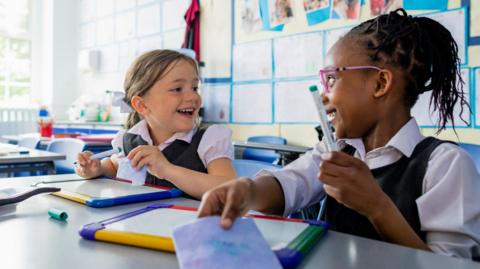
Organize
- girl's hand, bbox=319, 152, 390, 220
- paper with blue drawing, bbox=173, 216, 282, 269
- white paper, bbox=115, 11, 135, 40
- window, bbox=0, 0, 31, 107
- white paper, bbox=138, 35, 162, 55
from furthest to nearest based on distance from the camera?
window, bbox=0, 0, 31, 107
white paper, bbox=115, 11, 135, 40
white paper, bbox=138, 35, 162, 55
girl's hand, bbox=319, 152, 390, 220
paper with blue drawing, bbox=173, 216, 282, 269

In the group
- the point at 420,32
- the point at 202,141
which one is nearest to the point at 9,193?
the point at 202,141

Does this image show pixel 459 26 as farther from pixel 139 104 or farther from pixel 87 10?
pixel 87 10

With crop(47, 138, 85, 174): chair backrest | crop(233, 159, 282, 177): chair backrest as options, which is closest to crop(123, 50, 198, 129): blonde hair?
crop(233, 159, 282, 177): chair backrest

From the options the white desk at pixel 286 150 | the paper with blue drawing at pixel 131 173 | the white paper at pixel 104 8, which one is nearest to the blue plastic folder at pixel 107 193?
the paper with blue drawing at pixel 131 173

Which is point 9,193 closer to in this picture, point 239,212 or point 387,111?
point 239,212

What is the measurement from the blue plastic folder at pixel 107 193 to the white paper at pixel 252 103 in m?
2.48

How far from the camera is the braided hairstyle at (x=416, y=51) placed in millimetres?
833

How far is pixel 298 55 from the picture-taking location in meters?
3.20

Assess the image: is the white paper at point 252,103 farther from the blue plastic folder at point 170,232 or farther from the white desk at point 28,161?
the blue plastic folder at point 170,232

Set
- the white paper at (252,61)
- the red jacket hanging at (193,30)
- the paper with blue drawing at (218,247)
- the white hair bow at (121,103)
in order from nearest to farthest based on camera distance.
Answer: the paper with blue drawing at (218,247), the white hair bow at (121,103), the white paper at (252,61), the red jacket hanging at (193,30)

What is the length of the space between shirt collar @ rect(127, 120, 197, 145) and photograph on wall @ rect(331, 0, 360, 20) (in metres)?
1.95

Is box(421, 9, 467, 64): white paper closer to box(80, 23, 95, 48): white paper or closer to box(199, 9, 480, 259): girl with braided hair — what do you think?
box(199, 9, 480, 259): girl with braided hair

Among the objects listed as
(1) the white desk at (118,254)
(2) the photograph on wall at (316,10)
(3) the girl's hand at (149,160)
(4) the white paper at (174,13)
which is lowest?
(1) the white desk at (118,254)

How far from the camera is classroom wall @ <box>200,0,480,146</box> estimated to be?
9.39 ft
